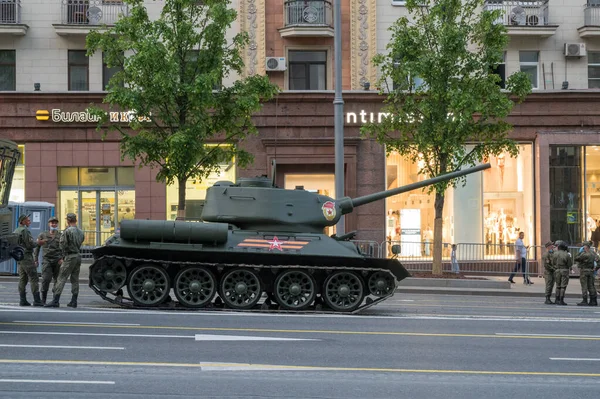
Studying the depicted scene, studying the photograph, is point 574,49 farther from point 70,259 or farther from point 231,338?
point 231,338

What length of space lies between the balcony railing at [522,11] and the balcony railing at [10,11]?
15.2m

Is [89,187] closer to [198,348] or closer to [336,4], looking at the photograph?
[336,4]

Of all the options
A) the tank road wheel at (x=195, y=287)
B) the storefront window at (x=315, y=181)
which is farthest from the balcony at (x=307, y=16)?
the tank road wheel at (x=195, y=287)

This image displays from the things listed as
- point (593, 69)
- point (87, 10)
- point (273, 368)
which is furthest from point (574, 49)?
point (273, 368)

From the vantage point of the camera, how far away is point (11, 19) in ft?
97.1

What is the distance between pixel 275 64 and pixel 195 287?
47.1 feet

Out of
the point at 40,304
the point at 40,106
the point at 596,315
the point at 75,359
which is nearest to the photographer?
the point at 75,359

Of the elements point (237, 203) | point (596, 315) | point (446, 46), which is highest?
point (446, 46)

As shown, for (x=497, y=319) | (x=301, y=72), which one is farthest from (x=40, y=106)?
(x=497, y=319)

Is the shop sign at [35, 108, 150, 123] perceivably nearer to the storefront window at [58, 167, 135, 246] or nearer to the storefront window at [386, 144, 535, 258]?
the storefront window at [58, 167, 135, 246]

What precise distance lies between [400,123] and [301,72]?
5527 mm

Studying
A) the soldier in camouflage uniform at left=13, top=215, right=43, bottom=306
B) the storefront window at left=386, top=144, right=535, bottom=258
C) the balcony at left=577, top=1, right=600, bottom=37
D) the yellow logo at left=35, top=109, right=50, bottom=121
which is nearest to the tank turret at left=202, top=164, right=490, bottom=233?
the soldier in camouflage uniform at left=13, top=215, right=43, bottom=306

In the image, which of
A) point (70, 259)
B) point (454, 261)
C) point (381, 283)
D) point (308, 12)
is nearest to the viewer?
point (70, 259)

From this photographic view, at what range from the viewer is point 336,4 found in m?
24.7
